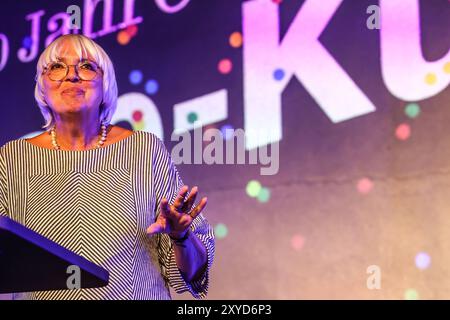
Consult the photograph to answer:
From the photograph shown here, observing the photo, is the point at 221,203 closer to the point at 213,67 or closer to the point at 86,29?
the point at 213,67

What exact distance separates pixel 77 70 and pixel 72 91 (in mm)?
52

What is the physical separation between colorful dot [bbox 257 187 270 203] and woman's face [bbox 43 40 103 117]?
1209 mm

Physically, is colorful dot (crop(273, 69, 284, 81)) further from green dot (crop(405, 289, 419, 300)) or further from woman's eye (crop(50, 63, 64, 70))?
woman's eye (crop(50, 63, 64, 70))

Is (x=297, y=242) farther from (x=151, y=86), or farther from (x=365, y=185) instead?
(x=151, y=86)

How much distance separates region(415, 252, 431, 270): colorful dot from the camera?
2.33 metres

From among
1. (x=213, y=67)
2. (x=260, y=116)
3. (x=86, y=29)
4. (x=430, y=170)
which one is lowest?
(x=430, y=170)

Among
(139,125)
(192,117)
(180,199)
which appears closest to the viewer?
(180,199)

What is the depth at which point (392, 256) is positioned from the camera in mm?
2391

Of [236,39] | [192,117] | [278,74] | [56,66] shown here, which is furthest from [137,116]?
[56,66]

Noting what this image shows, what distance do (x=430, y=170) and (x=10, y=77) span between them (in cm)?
196

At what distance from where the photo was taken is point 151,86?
296 cm

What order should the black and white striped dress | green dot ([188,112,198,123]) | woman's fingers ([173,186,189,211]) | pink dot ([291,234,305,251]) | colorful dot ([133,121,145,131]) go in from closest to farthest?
woman's fingers ([173,186,189,211])
the black and white striped dress
pink dot ([291,234,305,251])
green dot ([188,112,198,123])
colorful dot ([133,121,145,131])

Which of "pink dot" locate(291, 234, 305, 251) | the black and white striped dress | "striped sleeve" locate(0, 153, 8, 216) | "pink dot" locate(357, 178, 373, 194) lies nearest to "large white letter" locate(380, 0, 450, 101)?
"pink dot" locate(357, 178, 373, 194)
